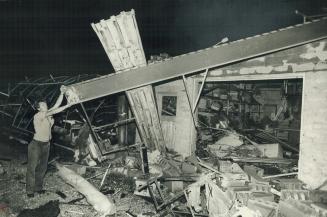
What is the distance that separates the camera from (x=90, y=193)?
7562 millimetres

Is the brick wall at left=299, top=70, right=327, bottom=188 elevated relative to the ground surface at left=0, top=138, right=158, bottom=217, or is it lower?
elevated

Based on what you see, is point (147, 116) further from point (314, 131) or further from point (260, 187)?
point (314, 131)

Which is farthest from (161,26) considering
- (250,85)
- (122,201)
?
(122,201)

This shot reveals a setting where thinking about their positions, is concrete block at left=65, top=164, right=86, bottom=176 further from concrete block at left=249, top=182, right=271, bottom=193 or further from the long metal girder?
concrete block at left=249, top=182, right=271, bottom=193

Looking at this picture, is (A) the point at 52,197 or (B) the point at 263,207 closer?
(B) the point at 263,207

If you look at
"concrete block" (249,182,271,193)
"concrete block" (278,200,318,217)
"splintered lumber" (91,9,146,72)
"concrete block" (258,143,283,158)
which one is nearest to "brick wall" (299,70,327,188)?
"concrete block" (249,182,271,193)

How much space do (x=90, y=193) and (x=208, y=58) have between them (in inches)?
185

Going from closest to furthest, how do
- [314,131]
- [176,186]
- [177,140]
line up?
[314,131]
[176,186]
[177,140]

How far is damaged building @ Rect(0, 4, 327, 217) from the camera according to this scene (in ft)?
22.4

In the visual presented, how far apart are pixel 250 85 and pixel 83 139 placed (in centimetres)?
980

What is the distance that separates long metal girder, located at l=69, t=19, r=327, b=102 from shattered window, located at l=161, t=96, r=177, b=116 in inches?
111

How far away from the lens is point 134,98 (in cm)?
903

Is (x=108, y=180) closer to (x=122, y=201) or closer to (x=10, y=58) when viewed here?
(x=122, y=201)

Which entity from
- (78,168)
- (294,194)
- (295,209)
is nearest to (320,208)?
(295,209)
